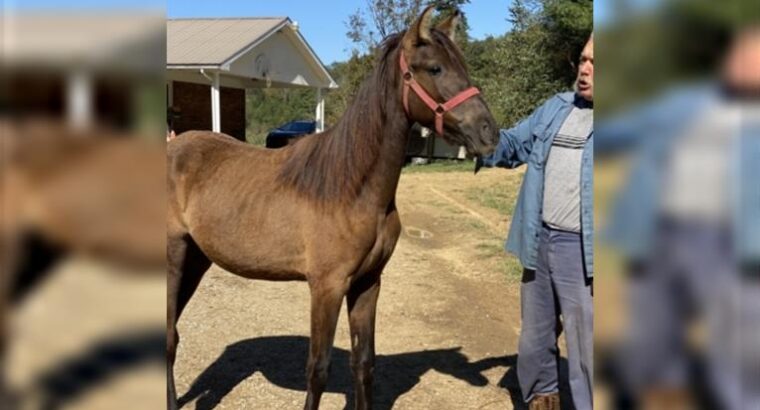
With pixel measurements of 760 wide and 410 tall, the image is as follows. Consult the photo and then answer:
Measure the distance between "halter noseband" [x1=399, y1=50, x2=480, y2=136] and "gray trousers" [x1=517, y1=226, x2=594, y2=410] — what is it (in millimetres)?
690

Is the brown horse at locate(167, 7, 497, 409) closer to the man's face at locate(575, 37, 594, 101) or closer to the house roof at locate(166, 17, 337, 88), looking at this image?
the man's face at locate(575, 37, 594, 101)

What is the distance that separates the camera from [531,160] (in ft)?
8.70

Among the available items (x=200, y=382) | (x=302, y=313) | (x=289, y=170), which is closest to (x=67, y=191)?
(x=289, y=170)

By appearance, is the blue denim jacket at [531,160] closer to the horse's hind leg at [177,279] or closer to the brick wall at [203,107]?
the horse's hind leg at [177,279]

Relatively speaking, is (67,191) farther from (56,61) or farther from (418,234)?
(418,234)

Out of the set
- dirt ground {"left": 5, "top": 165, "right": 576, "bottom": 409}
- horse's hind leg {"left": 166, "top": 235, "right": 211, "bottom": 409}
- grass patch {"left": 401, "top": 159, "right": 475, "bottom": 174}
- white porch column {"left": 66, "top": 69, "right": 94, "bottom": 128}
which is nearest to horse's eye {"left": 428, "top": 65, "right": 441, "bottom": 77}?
horse's hind leg {"left": 166, "top": 235, "right": 211, "bottom": 409}

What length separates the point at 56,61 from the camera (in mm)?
422

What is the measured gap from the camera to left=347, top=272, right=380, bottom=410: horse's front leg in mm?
3000

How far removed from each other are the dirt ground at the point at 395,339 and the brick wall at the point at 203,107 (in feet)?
23.7

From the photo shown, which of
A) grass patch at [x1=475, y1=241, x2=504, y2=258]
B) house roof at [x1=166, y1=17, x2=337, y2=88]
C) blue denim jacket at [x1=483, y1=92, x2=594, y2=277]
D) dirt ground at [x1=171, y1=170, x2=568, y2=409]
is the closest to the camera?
blue denim jacket at [x1=483, y1=92, x2=594, y2=277]

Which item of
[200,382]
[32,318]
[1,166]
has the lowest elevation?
[200,382]

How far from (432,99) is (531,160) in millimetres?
537

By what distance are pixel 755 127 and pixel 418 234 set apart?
8.59 m

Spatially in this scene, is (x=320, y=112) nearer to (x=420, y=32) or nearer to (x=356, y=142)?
(x=356, y=142)
